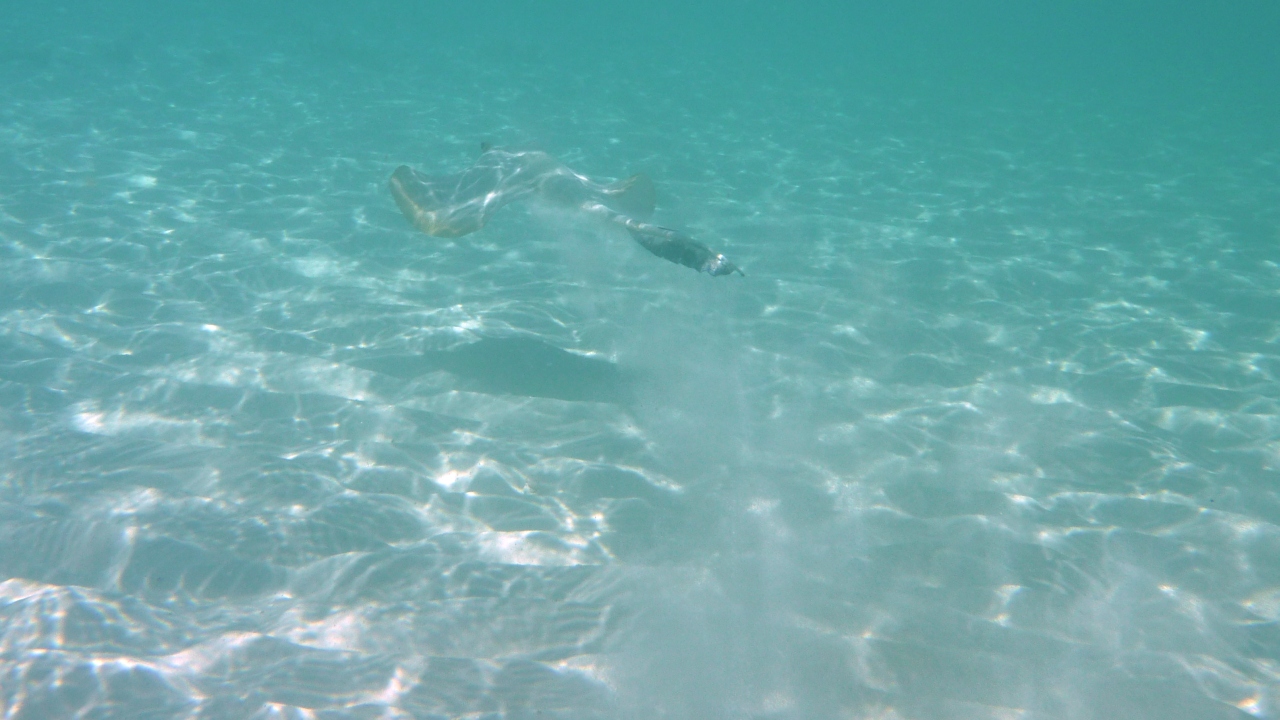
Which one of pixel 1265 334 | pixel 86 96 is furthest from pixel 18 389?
pixel 1265 334

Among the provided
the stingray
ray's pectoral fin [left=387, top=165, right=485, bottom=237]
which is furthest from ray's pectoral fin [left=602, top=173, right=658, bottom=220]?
ray's pectoral fin [left=387, top=165, right=485, bottom=237]

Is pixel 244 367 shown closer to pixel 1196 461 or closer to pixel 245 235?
pixel 245 235

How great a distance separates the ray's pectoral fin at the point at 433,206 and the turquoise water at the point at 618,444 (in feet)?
4.82

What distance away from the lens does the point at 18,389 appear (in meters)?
8.73

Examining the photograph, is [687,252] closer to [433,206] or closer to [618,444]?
[618,444]

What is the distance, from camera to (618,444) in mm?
8523

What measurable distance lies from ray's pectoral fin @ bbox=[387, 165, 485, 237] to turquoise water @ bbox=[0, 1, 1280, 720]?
1.47 metres

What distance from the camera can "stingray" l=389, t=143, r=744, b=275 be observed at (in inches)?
406

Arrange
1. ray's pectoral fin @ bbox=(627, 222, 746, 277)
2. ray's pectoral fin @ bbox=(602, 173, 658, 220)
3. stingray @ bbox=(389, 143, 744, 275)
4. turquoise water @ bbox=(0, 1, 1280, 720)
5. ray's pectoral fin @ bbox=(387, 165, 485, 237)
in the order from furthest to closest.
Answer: ray's pectoral fin @ bbox=(602, 173, 658, 220), stingray @ bbox=(389, 143, 744, 275), ray's pectoral fin @ bbox=(387, 165, 485, 237), ray's pectoral fin @ bbox=(627, 222, 746, 277), turquoise water @ bbox=(0, 1, 1280, 720)

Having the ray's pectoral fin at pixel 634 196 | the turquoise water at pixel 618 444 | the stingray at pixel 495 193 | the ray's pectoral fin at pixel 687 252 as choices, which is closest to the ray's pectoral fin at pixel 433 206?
the stingray at pixel 495 193

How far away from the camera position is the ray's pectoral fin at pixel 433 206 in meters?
10.1

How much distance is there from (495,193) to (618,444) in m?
4.88

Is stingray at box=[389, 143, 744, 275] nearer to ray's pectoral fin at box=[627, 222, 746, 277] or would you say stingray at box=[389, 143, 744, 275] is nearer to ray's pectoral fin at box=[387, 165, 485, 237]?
ray's pectoral fin at box=[387, 165, 485, 237]

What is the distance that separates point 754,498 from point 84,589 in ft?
21.9
